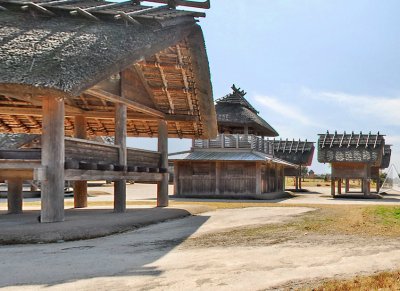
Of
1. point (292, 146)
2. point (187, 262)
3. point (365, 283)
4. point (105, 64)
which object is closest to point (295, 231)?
point (187, 262)

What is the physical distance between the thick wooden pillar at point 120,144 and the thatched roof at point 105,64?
55 cm

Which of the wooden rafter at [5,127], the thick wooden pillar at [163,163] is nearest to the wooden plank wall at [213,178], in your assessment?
the wooden rafter at [5,127]

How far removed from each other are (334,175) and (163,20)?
26522 mm

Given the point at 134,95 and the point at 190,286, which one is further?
the point at 134,95

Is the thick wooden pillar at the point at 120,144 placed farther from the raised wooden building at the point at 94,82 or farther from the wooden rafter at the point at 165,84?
the wooden rafter at the point at 165,84

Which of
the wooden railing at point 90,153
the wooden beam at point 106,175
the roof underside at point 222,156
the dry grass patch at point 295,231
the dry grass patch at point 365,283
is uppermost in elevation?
the roof underside at point 222,156

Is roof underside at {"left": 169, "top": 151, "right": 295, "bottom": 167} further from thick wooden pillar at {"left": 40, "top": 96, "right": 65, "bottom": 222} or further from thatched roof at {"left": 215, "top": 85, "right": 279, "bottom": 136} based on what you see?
thick wooden pillar at {"left": 40, "top": 96, "right": 65, "bottom": 222}

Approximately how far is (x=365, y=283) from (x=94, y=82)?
23.0 feet

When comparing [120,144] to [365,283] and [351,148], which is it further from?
[351,148]

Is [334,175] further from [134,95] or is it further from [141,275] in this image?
[141,275]

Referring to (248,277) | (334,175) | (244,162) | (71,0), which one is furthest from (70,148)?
(334,175)

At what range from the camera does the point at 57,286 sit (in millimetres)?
5359

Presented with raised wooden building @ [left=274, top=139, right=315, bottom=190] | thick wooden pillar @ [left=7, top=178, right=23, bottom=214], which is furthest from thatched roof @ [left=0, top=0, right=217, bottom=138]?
raised wooden building @ [left=274, top=139, right=315, bottom=190]

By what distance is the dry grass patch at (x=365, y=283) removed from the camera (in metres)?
5.12
